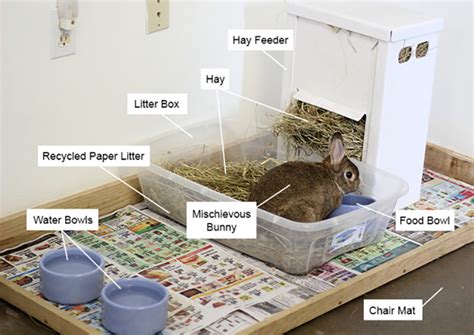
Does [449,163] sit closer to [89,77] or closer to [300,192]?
[300,192]

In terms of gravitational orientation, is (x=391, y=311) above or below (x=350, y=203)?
below

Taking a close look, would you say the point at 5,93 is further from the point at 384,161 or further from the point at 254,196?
the point at 384,161

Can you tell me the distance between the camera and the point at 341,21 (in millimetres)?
2240

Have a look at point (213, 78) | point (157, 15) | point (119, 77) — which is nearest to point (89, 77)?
point (119, 77)

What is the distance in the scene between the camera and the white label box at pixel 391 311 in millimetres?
1971

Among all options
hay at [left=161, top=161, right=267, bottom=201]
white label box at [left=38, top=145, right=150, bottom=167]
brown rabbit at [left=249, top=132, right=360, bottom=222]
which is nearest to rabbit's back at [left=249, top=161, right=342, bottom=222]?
brown rabbit at [left=249, top=132, right=360, bottom=222]

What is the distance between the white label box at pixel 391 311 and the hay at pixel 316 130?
0.41 meters

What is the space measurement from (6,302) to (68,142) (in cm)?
37

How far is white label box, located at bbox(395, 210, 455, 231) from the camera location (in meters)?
2.25

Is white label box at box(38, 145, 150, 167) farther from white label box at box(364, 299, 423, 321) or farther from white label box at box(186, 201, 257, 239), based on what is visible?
white label box at box(364, 299, 423, 321)

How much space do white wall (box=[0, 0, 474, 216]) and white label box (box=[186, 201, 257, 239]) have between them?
272 mm

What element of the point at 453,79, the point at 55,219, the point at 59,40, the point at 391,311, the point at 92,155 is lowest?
the point at 391,311

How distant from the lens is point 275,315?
74.2 inches

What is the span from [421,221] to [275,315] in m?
0.53
